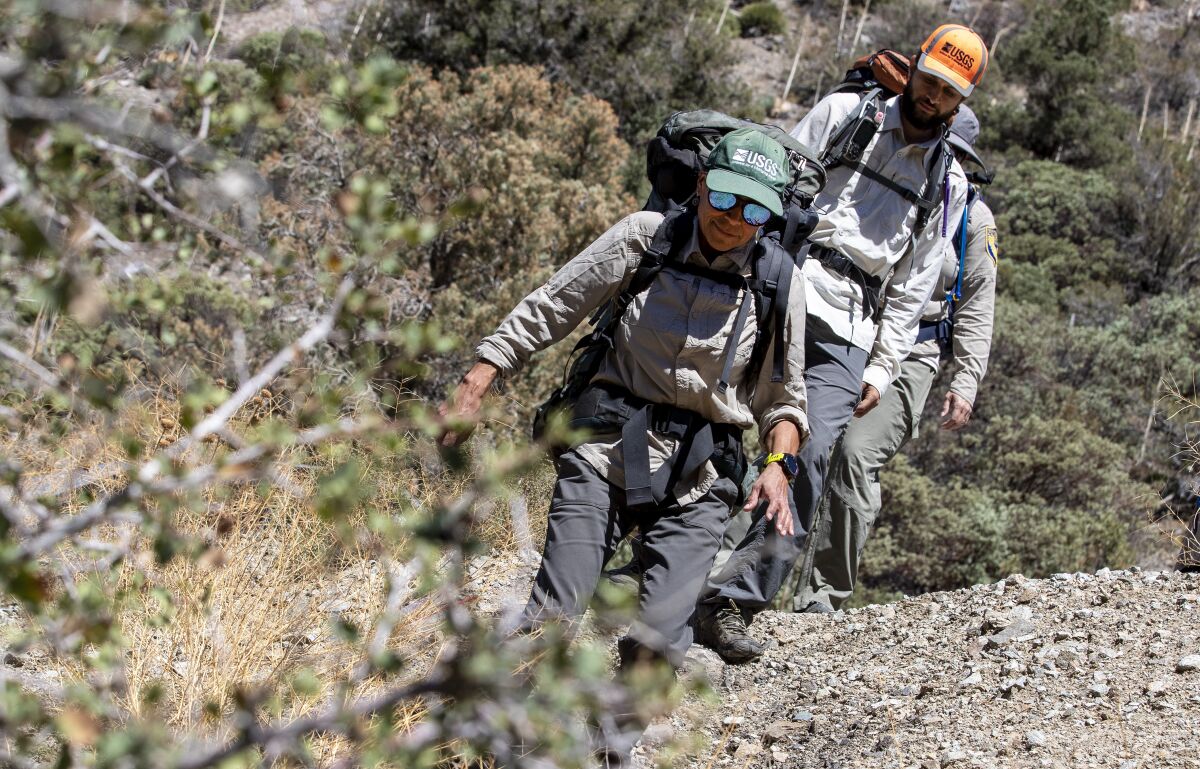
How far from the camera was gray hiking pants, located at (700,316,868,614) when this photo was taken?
4605 millimetres

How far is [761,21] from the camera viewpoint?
120ft

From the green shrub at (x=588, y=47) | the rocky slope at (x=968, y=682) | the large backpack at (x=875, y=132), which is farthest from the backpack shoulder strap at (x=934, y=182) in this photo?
the green shrub at (x=588, y=47)

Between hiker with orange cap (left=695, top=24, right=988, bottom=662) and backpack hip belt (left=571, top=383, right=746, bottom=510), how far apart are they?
3.73ft

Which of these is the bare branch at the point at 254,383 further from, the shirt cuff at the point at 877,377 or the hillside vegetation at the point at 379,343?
the shirt cuff at the point at 877,377

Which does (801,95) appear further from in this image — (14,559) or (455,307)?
(14,559)

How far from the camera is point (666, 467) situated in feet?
11.5

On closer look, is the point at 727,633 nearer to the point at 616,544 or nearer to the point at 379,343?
the point at 616,544

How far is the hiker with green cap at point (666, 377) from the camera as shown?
3.41 m

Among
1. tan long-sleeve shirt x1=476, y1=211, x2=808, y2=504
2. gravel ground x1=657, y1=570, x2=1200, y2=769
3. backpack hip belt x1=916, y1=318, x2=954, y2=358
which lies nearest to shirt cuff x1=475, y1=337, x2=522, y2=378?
tan long-sleeve shirt x1=476, y1=211, x2=808, y2=504

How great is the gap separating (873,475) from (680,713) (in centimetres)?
175

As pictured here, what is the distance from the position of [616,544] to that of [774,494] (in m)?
0.48

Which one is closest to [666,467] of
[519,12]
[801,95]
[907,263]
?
[907,263]

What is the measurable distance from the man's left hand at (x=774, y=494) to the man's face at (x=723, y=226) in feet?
2.14

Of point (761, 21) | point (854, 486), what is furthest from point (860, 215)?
point (761, 21)
